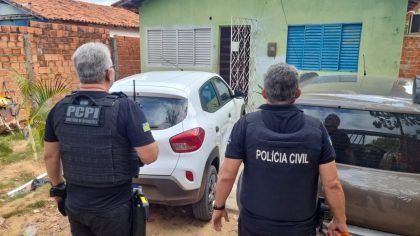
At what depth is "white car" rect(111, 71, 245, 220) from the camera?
10.2 feet

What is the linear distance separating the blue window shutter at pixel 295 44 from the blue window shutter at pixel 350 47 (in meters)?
1.02

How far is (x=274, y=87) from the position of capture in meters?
1.83

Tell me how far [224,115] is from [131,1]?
7.14m

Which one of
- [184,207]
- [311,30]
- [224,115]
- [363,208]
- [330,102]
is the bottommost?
[184,207]

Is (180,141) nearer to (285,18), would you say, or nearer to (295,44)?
(295,44)

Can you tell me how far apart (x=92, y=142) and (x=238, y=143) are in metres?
0.91

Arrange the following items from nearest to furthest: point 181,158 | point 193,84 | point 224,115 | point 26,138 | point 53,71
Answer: point 181,158 → point 193,84 → point 224,115 → point 26,138 → point 53,71

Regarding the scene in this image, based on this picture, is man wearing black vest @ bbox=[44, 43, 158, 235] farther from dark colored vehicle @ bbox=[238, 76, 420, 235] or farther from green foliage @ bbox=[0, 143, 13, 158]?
green foliage @ bbox=[0, 143, 13, 158]

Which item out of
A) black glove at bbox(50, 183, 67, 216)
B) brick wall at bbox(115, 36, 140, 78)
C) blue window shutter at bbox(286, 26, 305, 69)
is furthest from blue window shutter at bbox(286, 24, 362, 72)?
black glove at bbox(50, 183, 67, 216)

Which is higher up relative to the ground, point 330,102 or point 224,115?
point 330,102

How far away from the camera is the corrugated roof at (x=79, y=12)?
44.2 feet

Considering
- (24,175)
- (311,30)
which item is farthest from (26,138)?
(311,30)

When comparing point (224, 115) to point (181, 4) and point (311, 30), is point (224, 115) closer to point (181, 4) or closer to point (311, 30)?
point (311, 30)

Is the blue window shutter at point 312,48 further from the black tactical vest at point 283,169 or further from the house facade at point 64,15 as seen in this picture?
the house facade at point 64,15
